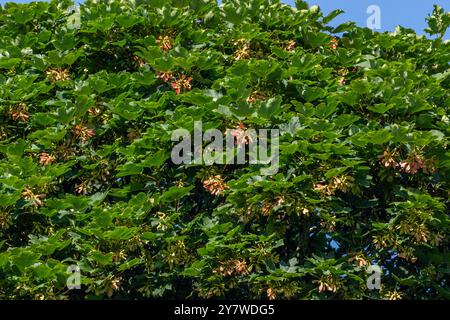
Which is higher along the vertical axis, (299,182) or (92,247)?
(299,182)

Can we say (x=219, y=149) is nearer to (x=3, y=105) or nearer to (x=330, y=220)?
(x=330, y=220)

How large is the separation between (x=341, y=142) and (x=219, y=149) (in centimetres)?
116

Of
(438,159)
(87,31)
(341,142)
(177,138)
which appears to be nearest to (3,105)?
(87,31)

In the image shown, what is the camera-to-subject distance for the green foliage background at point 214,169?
8414mm

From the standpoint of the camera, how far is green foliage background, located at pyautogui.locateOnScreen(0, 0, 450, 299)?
8414 millimetres

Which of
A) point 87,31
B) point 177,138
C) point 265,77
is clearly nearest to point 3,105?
point 87,31

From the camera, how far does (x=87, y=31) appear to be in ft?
33.2

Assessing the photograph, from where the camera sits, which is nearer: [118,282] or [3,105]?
[118,282]

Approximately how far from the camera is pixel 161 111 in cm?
929

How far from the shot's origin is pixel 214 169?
8828 mm

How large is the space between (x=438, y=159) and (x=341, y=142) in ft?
3.04

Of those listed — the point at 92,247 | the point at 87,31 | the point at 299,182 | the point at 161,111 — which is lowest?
the point at 92,247
